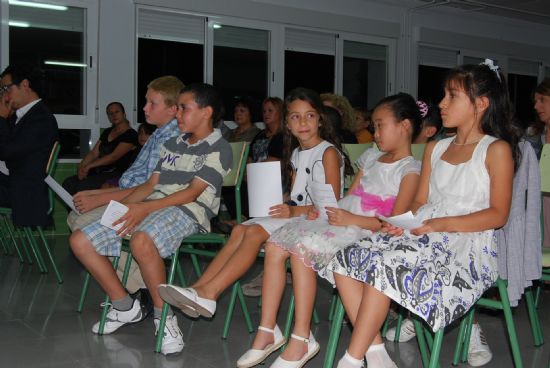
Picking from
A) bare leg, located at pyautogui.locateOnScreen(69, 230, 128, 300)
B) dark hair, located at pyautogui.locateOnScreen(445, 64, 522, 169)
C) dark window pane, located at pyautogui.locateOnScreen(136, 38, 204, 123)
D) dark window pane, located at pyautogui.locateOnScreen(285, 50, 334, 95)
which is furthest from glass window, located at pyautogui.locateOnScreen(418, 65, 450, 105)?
dark hair, located at pyautogui.locateOnScreen(445, 64, 522, 169)

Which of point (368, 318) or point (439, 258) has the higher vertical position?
point (439, 258)

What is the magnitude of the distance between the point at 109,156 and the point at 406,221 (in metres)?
4.23

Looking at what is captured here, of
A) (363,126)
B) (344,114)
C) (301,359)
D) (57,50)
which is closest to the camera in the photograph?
(301,359)

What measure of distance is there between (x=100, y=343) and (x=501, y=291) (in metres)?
1.55

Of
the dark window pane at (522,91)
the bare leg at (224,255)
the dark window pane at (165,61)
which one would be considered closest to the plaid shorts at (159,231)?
the bare leg at (224,255)

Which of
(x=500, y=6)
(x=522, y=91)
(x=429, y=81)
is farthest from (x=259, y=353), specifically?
(x=522, y=91)

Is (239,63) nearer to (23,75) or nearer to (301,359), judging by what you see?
(23,75)

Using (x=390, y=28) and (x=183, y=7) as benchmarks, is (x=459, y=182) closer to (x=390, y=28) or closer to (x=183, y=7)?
(x=183, y=7)

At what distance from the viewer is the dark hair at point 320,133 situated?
2.67 meters

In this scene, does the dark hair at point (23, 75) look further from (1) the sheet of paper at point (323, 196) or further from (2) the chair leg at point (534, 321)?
(2) the chair leg at point (534, 321)

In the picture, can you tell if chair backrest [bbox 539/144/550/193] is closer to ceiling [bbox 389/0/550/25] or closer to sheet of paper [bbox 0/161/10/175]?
sheet of paper [bbox 0/161/10/175]

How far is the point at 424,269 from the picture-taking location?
188cm

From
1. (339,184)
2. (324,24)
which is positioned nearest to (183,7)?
(324,24)

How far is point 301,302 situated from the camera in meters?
2.27
